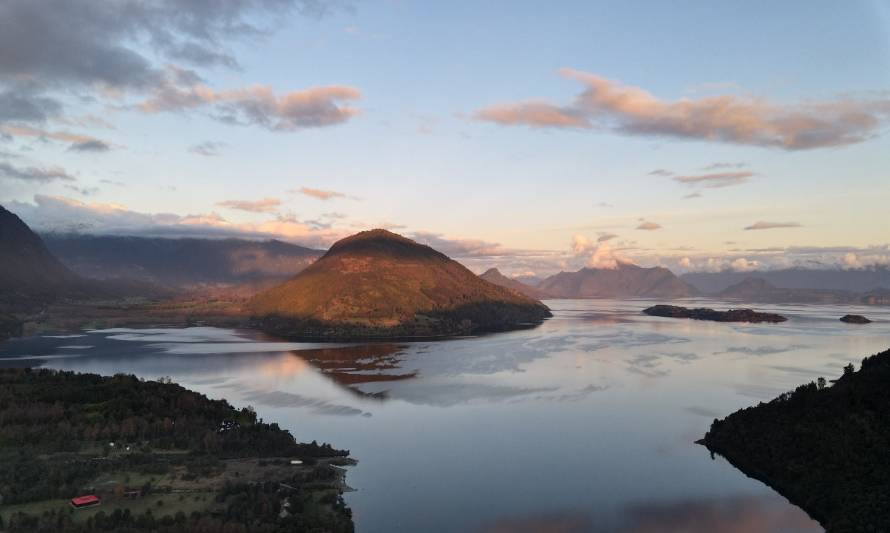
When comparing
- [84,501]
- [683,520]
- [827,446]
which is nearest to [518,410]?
[683,520]

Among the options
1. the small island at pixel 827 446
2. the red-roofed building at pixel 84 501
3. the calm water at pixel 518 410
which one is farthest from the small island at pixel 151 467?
the small island at pixel 827 446

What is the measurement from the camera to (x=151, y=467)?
46.2 metres

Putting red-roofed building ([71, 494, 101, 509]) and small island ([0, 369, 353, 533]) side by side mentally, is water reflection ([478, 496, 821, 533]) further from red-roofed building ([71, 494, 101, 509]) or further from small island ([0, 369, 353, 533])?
red-roofed building ([71, 494, 101, 509])

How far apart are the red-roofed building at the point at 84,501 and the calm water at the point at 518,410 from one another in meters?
16.9

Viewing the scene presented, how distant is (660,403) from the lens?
255 feet

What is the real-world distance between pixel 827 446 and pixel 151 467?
172ft

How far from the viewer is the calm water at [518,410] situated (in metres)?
43.3

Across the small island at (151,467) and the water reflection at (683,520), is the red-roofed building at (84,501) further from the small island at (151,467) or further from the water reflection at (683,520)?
the water reflection at (683,520)

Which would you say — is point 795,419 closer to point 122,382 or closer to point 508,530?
point 508,530

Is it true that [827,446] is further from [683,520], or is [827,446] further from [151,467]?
[151,467]

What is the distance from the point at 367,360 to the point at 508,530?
83.9 meters

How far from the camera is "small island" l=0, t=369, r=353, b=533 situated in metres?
37.6

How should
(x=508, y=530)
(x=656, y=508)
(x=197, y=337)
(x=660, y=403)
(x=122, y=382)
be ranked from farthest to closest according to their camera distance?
1. (x=197, y=337)
2. (x=660, y=403)
3. (x=122, y=382)
4. (x=656, y=508)
5. (x=508, y=530)

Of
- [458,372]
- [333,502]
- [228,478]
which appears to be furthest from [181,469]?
[458,372]
